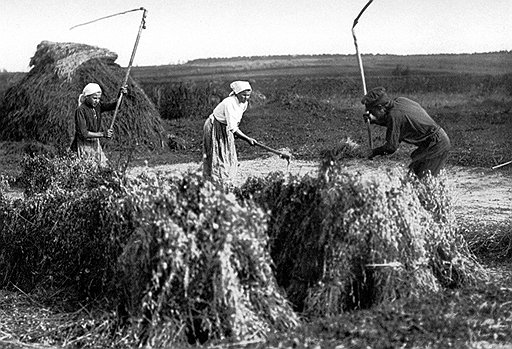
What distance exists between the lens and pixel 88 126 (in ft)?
33.3

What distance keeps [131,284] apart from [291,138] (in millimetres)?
12900

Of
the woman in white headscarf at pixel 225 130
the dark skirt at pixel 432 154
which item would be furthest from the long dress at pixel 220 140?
the dark skirt at pixel 432 154

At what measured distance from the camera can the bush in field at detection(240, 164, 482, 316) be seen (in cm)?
654

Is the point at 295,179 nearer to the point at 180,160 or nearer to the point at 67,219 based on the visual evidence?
the point at 67,219

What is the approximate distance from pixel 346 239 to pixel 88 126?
14.7ft

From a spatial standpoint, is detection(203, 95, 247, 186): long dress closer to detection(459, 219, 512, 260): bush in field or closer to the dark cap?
the dark cap

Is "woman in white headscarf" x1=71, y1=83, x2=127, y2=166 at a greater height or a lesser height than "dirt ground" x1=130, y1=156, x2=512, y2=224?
greater

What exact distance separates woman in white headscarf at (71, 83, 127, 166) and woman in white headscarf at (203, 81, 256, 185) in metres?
1.33

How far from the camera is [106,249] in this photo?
6930 millimetres

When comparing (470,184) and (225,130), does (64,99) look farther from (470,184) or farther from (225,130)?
(225,130)

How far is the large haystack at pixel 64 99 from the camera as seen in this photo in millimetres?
16750

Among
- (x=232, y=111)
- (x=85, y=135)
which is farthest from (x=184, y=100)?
(x=232, y=111)

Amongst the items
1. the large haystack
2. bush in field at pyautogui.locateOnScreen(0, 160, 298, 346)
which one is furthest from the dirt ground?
bush in field at pyautogui.locateOnScreen(0, 160, 298, 346)

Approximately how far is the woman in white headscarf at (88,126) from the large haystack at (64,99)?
20.4ft
